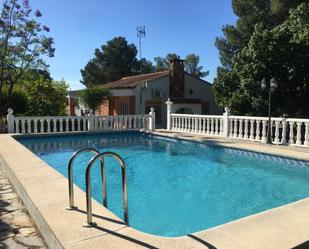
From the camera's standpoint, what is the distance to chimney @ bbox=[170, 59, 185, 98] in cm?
2611

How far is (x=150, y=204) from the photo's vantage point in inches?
265

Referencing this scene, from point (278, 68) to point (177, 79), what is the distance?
1108cm

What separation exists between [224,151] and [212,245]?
9.43 meters

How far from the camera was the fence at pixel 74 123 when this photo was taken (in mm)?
Answer: 15984

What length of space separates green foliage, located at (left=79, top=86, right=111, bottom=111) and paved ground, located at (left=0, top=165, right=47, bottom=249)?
18681 mm

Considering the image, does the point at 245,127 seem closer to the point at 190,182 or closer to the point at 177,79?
the point at 190,182

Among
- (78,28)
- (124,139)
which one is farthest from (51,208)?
(78,28)

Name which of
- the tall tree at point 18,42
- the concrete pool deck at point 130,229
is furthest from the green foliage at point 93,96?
the concrete pool deck at point 130,229

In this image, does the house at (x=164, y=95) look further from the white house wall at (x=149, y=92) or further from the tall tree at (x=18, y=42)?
the tall tree at (x=18, y=42)

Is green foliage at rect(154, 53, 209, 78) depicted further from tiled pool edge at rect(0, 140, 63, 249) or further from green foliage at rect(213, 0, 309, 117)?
tiled pool edge at rect(0, 140, 63, 249)

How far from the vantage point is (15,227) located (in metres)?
4.25

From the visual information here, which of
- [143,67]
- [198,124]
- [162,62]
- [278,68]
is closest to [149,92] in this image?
[198,124]

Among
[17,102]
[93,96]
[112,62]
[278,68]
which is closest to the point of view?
[278,68]

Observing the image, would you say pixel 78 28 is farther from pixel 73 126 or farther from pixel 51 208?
pixel 51 208
